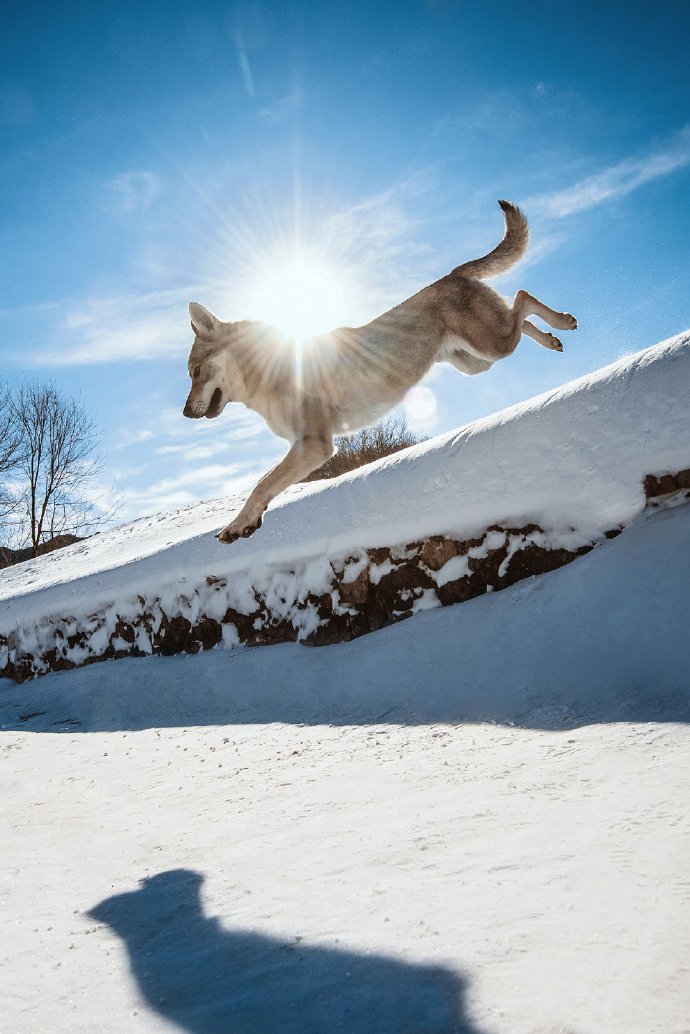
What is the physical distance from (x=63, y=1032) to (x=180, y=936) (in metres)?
0.34

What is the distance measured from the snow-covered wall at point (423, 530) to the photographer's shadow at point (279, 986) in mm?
2427

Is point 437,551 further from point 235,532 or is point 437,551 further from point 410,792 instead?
point 410,792

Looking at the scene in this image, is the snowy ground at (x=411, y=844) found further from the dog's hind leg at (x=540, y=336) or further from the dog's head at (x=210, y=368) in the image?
the dog's head at (x=210, y=368)

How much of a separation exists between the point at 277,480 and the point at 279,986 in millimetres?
1891

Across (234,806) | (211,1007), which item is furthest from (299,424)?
(211,1007)

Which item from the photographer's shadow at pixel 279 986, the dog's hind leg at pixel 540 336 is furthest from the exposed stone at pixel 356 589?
the photographer's shadow at pixel 279 986

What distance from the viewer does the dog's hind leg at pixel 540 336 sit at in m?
3.41

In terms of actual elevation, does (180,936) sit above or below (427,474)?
below

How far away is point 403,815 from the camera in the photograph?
5.70ft

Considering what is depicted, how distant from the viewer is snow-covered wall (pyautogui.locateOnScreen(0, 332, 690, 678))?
2906 millimetres

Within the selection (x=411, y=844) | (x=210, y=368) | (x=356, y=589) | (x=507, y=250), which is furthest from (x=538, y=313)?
(x=411, y=844)

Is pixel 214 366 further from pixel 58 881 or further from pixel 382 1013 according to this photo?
pixel 382 1013

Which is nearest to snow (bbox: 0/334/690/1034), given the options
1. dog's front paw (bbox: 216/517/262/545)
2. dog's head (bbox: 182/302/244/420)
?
dog's front paw (bbox: 216/517/262/545)

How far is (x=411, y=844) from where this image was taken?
1511 mm
